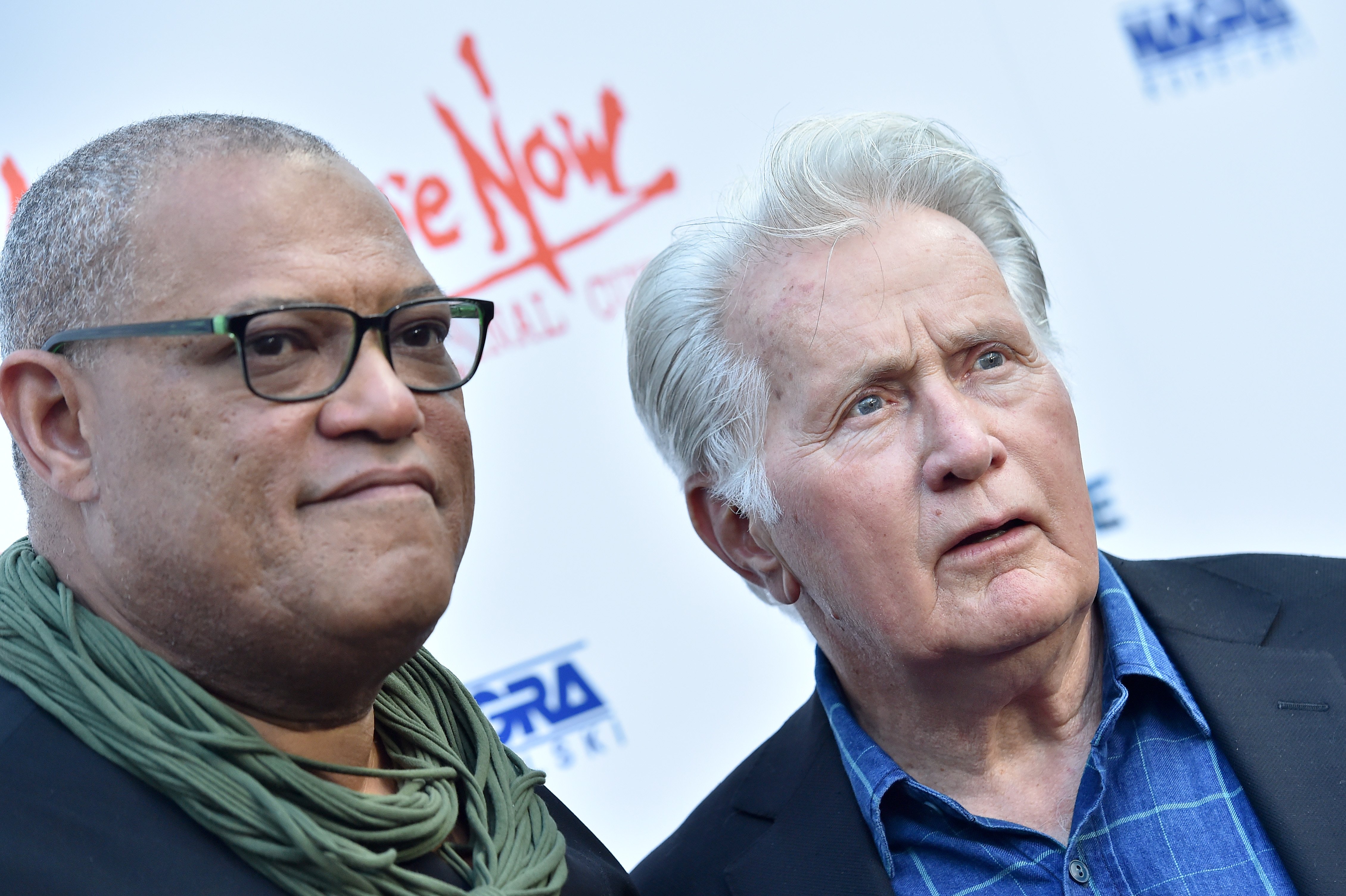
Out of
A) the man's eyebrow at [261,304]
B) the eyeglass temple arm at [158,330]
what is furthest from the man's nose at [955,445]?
the eyeglass temple arm at [158,330]

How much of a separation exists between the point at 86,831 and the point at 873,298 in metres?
1.37

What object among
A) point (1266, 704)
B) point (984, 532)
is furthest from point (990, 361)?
point (1266, 704)

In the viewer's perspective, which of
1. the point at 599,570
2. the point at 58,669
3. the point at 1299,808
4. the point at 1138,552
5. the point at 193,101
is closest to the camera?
the point at 58,669

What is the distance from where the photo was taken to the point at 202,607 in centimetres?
133

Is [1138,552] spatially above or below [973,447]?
below

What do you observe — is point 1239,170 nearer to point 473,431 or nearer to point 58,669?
point 473,431

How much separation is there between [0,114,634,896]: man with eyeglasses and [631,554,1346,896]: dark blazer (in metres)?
0.61

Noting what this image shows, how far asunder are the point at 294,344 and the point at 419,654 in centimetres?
66

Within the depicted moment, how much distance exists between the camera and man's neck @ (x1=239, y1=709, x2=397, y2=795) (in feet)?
4.73

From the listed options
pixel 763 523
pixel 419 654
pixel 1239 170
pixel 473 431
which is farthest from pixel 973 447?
pixel 1239 170

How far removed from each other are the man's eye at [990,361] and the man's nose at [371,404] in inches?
39.8

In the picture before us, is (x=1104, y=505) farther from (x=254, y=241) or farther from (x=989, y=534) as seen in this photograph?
(x=254, y=241)

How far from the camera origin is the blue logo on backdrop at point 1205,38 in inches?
133

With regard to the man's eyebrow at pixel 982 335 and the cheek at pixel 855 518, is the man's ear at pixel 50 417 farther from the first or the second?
the man's eyebrow at pixel 982 335
